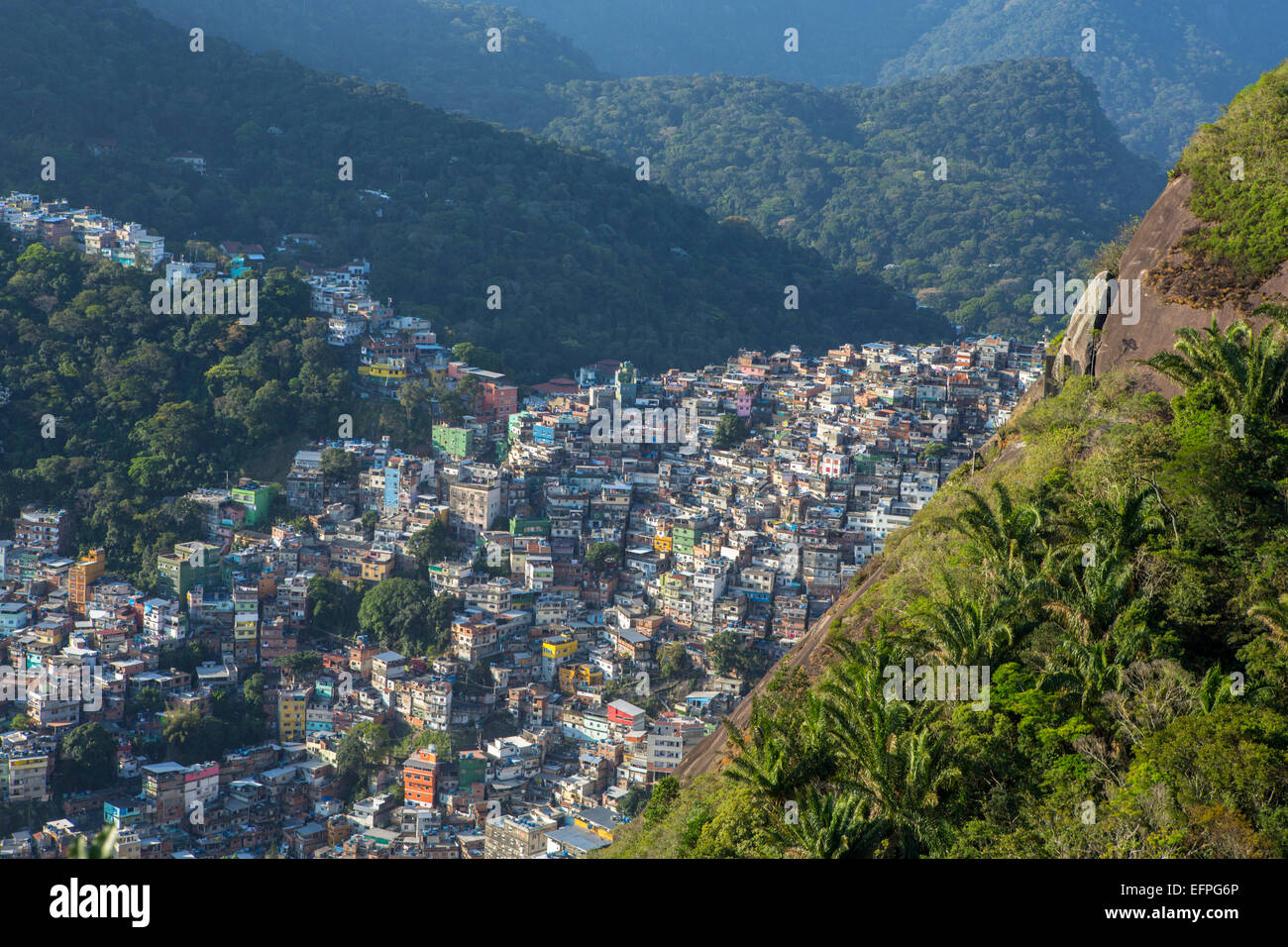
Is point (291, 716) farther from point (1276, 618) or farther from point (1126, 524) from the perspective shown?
point (1276, 618)

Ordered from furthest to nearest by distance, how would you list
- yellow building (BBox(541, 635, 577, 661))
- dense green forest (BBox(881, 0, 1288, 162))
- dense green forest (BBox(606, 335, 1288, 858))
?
1. dense green forest (BBox(881, 0, 1288, 162))
2. yellow building (BBox(541, 635, 577, 661))
3. dense green forest (BBox(606, 335, 1288, 858))

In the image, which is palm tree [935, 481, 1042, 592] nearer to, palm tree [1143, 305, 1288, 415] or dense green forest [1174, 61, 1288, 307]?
palm tree [1143, 305, 1288, 415]

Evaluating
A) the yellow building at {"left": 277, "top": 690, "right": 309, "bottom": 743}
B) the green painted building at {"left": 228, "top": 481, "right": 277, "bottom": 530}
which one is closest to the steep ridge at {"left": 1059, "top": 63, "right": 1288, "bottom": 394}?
the yellow building at {"left": 277, "top": 690, "right": 309, "bottom": 743}

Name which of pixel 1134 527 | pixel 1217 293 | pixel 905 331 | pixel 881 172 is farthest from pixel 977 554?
pixel 881 172

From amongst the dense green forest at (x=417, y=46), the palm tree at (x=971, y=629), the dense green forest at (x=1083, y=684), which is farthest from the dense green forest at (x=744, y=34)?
the palm tree at (x=971, y=629)

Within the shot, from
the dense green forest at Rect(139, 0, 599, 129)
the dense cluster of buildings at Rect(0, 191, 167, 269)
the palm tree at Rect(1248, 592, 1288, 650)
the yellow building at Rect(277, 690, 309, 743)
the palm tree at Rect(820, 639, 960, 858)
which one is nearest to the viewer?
the palm tree at Rect(820, 639, 960, 858)

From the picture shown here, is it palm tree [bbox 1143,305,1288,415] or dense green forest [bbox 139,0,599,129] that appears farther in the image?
Result: dense green forest [bbox 139,0,599,129]
